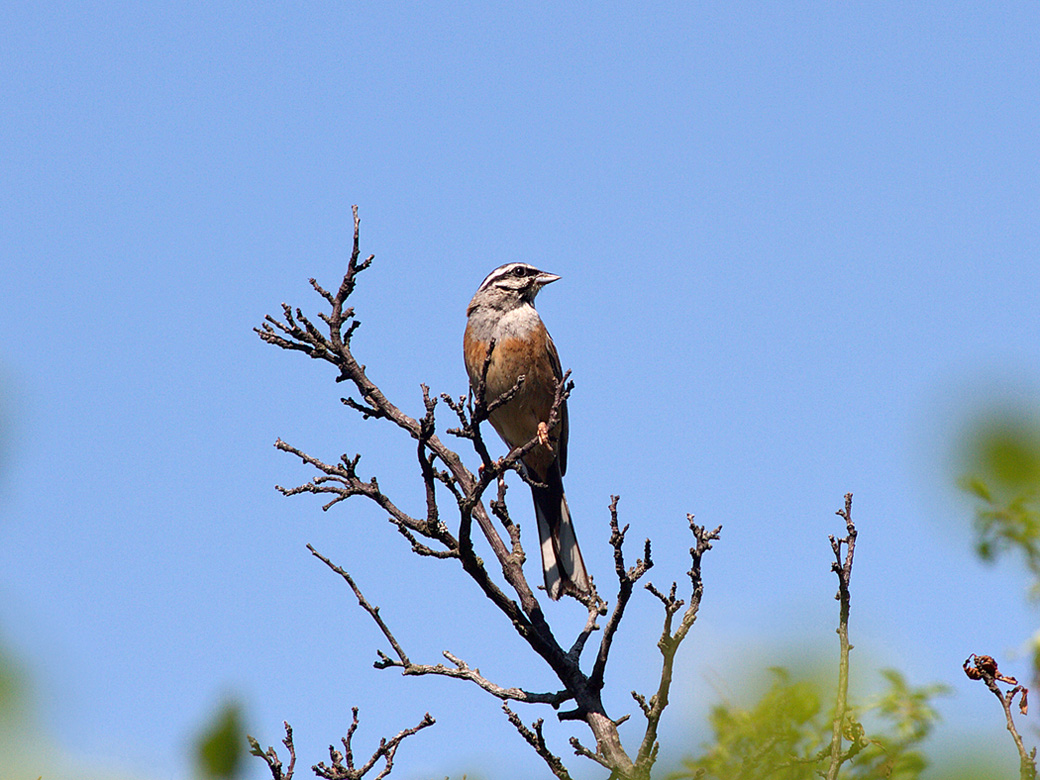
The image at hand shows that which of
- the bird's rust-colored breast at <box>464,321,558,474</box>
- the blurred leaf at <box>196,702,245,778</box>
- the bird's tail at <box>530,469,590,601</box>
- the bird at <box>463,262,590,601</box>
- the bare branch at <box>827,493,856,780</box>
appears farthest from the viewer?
the bird's rust-colored breast at <box>464,321,558,474</box>

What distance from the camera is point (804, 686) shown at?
302cm

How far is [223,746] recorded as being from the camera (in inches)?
81.7

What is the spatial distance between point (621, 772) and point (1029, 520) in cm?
166

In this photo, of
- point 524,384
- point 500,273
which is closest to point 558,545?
point 524,384

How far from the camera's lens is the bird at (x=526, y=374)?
7977mm

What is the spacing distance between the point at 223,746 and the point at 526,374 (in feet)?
21.1

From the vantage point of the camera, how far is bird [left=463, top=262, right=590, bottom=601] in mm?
7977

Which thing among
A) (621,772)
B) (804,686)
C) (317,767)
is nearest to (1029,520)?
(804,686)

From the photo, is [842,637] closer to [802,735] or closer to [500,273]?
[802,735]

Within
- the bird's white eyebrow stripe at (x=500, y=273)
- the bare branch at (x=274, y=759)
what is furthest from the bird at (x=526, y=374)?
the bare branch at (x=274, y=759)

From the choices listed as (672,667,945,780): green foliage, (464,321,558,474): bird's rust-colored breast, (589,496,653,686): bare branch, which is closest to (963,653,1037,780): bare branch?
(672,667,945,780): green foliage

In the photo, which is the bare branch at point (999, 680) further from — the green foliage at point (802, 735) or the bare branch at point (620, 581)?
the bare branch at point (620, 581)

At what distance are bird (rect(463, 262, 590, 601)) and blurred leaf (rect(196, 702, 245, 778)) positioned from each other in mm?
5588

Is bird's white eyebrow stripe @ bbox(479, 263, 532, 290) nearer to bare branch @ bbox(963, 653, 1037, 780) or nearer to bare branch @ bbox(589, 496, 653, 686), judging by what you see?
bare branch @ bbox(589, 496, 653, 686)
